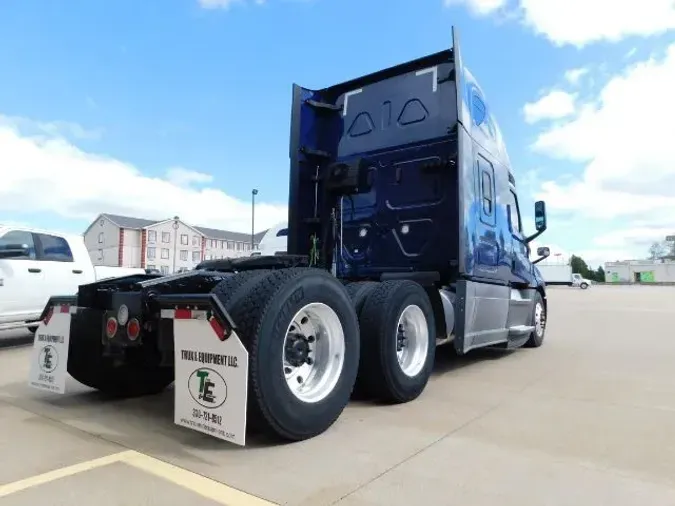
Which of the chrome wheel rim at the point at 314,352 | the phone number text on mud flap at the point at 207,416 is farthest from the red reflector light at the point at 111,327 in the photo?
the chrome wheel rim at the point at 314,352

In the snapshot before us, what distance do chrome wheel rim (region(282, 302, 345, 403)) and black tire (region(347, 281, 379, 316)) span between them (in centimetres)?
73

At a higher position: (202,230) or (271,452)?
(202,230)

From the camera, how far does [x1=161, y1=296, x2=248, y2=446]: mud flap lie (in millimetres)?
3021

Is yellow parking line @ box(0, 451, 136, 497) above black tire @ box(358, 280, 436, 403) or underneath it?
underneath

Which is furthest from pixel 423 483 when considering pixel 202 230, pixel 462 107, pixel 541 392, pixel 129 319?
pixel 202 230

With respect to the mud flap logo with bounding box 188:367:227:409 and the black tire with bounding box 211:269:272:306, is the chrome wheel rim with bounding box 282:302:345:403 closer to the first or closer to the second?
the black tire with bounding box 211:269:272:306

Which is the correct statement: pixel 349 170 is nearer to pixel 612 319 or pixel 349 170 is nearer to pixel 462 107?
pixel 462 107

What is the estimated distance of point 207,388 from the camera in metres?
3.16

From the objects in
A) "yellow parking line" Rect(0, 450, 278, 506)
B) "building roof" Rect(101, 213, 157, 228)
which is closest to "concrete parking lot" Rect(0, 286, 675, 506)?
"yellow parking line" Rect(0, 450, 278, 506)

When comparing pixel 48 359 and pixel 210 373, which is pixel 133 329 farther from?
pixel 48 359

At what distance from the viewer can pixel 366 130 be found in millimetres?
6621

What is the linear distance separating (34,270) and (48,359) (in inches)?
189

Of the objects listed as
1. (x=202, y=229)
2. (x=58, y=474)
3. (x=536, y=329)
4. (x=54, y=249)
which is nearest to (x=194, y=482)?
(x=58, y=474)

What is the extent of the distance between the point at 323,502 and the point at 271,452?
75 cm
